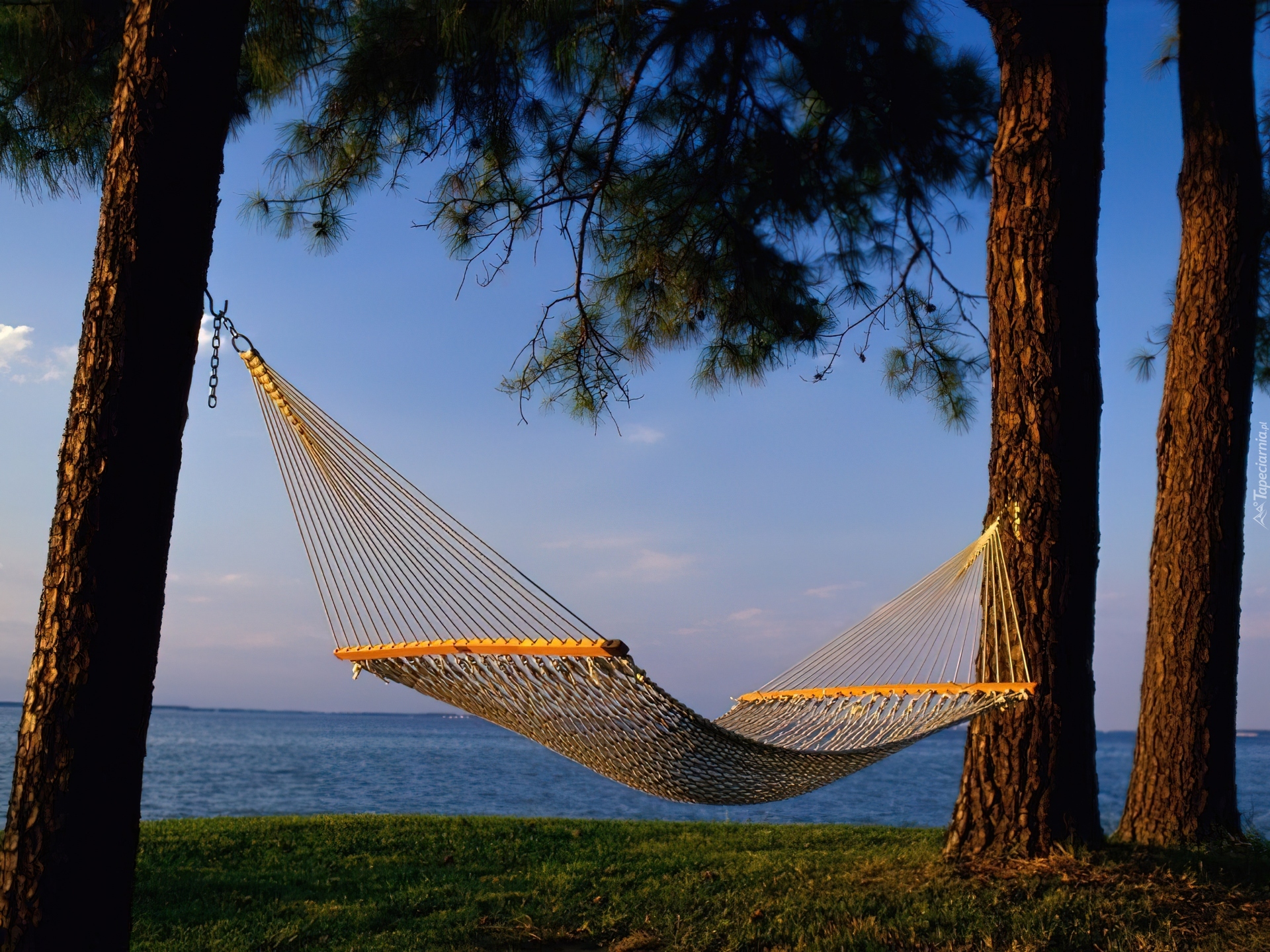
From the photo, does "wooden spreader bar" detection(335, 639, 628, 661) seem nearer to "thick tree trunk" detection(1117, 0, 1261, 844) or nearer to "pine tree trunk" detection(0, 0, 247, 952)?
"pine tree trunk" detection(0, 0, 247, 952)

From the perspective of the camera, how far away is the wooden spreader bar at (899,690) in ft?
8.14

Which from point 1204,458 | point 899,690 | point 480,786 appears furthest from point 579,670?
point 480,786

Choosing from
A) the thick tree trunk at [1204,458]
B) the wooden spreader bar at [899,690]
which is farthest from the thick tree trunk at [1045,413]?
the thick tree trunk at [1204,458]

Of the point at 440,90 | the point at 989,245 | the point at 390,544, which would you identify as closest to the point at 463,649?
the point at 390,544

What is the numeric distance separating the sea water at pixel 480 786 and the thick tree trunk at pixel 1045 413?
1.08 meters

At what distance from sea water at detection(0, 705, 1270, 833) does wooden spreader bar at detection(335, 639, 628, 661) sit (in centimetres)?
206

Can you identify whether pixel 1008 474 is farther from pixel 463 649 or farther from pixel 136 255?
pixel 136 255

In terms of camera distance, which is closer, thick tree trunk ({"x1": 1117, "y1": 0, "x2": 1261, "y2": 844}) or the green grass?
the green grass

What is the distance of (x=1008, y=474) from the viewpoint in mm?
3152

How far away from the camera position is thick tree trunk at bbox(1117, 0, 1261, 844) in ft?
11.1

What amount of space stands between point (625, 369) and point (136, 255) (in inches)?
114

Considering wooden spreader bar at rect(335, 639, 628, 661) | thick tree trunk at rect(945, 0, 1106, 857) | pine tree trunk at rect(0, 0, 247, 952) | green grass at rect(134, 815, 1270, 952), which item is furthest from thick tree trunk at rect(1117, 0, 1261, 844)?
pine tree trunk at rect(0, 0, 247, 952)

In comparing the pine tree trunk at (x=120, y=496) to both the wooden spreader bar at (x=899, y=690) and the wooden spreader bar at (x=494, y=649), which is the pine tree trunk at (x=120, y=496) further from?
the wooden spreader bar at (x=899, y=690)

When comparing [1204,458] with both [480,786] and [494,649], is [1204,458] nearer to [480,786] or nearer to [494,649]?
[494,649]
